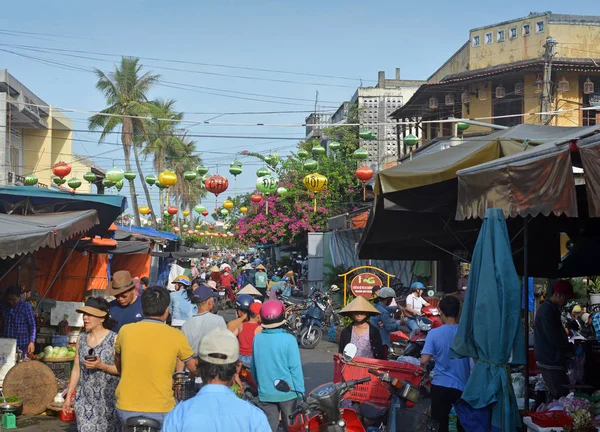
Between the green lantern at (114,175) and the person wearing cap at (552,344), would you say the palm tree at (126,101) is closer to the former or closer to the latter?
the green lantern at (114,175)

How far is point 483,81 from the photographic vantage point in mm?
30297

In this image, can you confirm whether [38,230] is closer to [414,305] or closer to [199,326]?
[199,326]

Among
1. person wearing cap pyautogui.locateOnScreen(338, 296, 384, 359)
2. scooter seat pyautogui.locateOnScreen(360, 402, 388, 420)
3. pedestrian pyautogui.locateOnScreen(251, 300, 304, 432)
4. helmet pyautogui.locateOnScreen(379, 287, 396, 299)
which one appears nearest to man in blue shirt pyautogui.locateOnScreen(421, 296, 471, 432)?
scooter seat pyautogui.locateOnScreen(360, 402, 388, 420)

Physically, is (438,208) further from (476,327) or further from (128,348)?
(128,348)

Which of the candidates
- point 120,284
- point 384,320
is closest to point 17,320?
point 120,284

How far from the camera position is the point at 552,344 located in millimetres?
8789

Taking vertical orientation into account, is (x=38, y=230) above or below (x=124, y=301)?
above

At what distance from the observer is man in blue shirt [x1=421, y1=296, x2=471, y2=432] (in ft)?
22.4

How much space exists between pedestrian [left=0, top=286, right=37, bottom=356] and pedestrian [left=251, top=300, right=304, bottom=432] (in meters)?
5.59

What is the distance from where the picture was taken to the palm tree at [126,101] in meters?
36.4

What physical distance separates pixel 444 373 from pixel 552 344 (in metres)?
2.54

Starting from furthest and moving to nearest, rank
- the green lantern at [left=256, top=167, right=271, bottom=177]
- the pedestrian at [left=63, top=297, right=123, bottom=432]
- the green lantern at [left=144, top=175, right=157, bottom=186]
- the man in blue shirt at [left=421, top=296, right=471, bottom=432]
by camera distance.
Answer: the green lantern at [left=144, top=175, right=157, bottom=186] < the green lantern at [left=256, top=167, right=271, bottom=177] < the man in blue shirt at [left=421, top=296, right=471, bottom=432] < the pedestrian at [left=63, top=297, right=123, bottom=432]

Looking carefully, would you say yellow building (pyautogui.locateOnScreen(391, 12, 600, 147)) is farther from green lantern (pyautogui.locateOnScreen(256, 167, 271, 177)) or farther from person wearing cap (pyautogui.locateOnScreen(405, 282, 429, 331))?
person wearing cap (pyautogui.locateOnScreen(405, 282, 429, 331))

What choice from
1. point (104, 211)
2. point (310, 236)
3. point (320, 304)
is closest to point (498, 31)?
point (310, 236)
